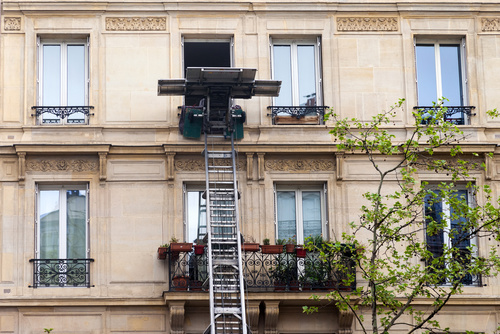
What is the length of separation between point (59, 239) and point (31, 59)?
4.20 metres

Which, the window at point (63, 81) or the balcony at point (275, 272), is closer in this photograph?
the balcony at point (275, 272)

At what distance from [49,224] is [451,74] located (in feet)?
32.7

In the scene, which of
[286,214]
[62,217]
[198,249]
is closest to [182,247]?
[198,249]

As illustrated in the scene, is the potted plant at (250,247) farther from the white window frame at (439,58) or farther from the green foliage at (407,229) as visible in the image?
the white window frame at (439,58)

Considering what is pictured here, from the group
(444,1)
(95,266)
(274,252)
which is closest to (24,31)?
(95,266)

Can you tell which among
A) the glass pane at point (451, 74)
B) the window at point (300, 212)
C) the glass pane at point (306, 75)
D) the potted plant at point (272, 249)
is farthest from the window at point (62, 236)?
the glass pane at point (451, 74)

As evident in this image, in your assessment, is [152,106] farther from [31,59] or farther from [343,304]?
Result: [343,304]

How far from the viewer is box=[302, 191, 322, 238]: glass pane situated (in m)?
27.0

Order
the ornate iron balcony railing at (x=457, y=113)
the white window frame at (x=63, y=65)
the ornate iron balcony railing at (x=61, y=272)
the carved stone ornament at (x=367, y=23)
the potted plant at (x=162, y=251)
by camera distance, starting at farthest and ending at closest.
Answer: the carved stone ornament at (x=367, y=23), the ornate iron balcony railing at (x=457, y=113), the white window frame at (x=63, y=65), the ornate iron balcony railing at (x=61, y=272), the potted plant at (x=162, y=251)

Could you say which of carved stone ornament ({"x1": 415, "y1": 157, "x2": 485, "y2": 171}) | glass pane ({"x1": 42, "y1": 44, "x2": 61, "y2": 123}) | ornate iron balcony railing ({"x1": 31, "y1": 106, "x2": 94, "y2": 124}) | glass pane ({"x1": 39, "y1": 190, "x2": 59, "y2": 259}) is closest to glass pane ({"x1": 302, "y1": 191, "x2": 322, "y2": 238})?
carved stone ornament ({"x1": 415, "y1": 157, "x2": 485, "y2": 171})

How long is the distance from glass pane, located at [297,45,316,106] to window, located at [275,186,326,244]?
2074 mm

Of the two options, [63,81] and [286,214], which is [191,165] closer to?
[286,214]

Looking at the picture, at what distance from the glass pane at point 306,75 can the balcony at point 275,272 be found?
3823 mm

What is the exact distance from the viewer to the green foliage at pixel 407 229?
74.9ft
